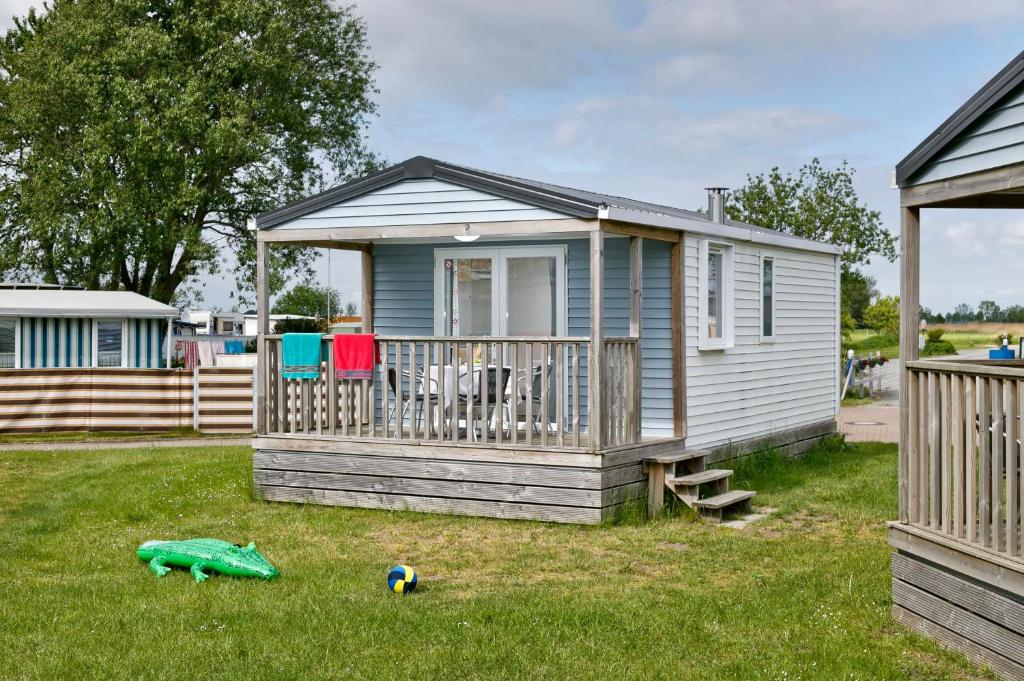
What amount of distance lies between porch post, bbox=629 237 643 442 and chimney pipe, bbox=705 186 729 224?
3.03 meters

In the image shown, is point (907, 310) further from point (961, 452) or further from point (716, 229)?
point (716, 229)

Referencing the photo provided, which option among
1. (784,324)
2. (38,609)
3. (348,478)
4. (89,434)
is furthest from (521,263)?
(89,434)

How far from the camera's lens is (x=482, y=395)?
33.0ft

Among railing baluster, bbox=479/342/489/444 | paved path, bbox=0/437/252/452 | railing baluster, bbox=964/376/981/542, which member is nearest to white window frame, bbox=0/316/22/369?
paved path, bbox=0/437/252/452

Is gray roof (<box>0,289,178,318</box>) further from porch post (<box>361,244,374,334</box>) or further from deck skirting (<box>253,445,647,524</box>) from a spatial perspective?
deck skirting (<box>253,445,647,524</box>)

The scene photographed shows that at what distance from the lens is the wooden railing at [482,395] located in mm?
9922

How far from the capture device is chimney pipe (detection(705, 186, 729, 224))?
43.0 feet

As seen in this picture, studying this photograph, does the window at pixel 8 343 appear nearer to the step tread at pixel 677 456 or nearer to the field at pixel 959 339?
the step tread at pixel 677 456

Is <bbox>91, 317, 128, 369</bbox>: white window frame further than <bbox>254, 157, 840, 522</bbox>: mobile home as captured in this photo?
Yes

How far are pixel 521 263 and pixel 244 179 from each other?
16009mm

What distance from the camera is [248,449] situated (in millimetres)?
15289

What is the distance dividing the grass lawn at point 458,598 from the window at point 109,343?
432 inches

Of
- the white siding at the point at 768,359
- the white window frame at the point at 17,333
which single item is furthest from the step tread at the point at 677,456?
the white window frame at the point at 17,333

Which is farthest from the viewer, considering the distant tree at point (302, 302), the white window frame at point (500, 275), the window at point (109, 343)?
the distant tree at point (302, 302)
